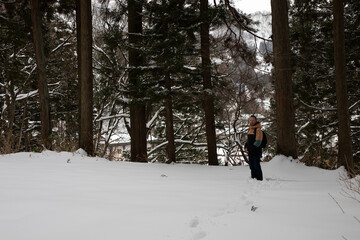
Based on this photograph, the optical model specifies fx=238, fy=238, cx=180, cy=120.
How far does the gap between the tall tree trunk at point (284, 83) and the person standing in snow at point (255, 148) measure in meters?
1.52

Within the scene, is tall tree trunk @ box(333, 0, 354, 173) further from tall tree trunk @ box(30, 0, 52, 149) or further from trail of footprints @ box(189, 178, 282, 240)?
tall tree trunk @ box(30, 0, 52, 149)

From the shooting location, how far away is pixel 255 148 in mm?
5312

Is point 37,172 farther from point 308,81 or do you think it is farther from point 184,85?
point 308,81

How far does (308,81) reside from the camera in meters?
9.87

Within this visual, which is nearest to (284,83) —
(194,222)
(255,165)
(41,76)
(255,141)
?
(255,141)

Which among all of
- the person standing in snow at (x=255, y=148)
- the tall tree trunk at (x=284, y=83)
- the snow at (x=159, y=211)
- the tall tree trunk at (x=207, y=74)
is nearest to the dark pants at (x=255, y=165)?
the person standing in snow at (x=255, y=148)

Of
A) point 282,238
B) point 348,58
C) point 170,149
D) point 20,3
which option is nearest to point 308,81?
point 348,58

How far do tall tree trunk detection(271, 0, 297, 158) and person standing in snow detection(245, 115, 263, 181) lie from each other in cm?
152

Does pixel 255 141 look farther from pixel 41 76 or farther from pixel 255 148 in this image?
pixel 41 76

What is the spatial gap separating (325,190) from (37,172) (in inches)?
195

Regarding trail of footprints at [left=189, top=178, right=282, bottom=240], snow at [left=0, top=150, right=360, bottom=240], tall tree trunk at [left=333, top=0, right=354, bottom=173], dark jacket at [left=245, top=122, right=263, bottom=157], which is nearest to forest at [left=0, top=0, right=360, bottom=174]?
tall tree trunk at [left=333, top=0, right=354, bottom=173]

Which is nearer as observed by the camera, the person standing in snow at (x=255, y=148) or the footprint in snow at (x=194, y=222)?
the footprint in snow at (x=194, y=222)

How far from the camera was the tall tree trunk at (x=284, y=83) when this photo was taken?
643cm

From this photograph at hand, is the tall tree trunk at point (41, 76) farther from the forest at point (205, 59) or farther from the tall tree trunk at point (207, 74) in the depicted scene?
the tall tree trunk at point (207, 74)
